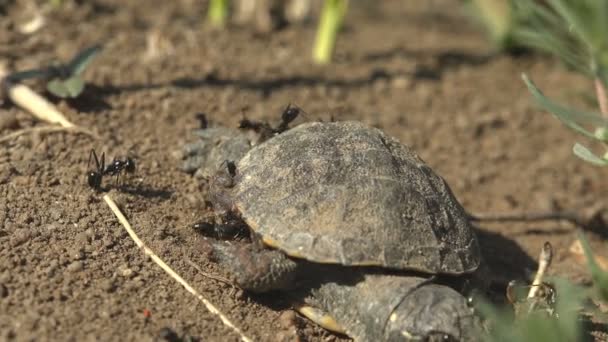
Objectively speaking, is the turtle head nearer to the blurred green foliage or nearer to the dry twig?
the dry twig

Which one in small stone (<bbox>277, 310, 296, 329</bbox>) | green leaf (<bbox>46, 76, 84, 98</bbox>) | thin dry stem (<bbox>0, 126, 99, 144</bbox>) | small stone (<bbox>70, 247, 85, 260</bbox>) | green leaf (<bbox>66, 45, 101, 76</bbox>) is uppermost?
green leaf (<bbox>66, 45, 101, 76</bbox>)

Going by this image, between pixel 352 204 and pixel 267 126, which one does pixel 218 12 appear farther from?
pixel 352 204

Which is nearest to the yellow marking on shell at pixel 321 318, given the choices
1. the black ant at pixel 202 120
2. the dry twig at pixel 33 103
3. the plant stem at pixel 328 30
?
the black ant at pixel 202 120

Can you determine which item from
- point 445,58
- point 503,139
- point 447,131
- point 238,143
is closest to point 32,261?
point 238,143

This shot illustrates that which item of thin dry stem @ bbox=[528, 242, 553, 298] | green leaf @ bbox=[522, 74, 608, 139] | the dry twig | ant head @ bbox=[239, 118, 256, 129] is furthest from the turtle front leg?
the dry twig

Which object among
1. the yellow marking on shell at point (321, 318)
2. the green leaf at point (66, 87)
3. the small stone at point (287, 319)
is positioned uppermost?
the green leaf at point (66, 87)

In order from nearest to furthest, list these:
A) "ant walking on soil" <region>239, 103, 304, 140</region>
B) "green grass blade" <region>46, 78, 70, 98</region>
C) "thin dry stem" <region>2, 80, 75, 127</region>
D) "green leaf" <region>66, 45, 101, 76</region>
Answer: "ant walking on soil" <region>239, 103, 304, 140</region>
"thin dry stem" <region>2, 80, 75, 127</region>
"green grass blade" <region>46, 78, 70, 98</region>
"green leaf" <region>66, 45, 101, 76</region>

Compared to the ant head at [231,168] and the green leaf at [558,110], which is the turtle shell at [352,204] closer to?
the ant head at [231,168]

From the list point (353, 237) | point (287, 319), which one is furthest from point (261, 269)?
point (353, 237)
